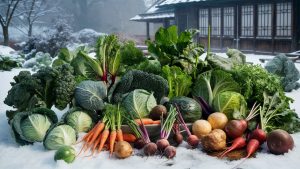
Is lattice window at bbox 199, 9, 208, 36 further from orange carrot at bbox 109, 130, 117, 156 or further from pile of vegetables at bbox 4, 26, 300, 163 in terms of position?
orange carrot at bbox 109, 130, 117, 156

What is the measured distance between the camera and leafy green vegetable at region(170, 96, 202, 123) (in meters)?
4.20

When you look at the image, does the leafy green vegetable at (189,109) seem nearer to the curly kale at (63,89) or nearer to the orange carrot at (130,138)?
the orange carrot at (130,138)

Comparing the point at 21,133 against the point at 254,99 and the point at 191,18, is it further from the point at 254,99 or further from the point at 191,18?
A: the point at 191,18

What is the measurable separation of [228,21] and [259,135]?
1589 centimetres

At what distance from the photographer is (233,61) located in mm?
5289

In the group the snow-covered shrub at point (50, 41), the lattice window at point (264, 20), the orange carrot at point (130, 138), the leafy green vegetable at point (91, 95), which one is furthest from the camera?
the snow-covered shrub at point (50, 41)

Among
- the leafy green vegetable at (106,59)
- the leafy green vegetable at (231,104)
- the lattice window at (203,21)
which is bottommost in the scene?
the leafy green vegetable at (231,104)

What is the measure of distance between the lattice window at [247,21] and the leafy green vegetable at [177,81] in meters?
13.8

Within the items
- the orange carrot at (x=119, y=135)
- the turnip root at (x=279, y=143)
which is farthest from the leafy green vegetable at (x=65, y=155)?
the turnip root at (x=279, y=143)

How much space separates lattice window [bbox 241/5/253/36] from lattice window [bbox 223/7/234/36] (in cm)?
73

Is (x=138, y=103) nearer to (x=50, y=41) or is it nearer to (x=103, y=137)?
(x=103, y=137)

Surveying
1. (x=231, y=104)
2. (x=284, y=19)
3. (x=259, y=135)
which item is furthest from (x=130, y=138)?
(x=284, y=19)

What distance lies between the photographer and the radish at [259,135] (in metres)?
3.77

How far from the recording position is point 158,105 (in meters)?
4.30
